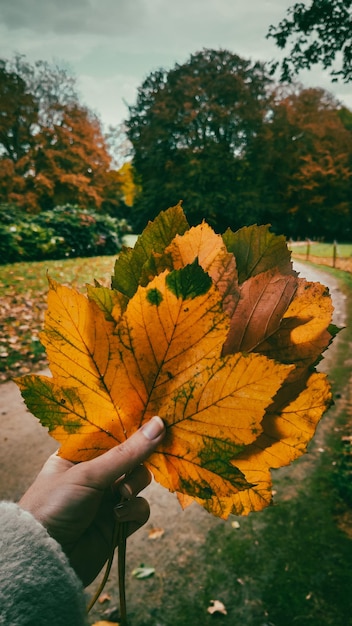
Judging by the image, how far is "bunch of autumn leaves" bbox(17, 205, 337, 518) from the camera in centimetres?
54

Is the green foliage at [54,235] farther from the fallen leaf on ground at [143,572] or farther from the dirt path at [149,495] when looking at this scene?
the fallen leaf on ground at [143,572]

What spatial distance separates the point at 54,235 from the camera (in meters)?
13.9

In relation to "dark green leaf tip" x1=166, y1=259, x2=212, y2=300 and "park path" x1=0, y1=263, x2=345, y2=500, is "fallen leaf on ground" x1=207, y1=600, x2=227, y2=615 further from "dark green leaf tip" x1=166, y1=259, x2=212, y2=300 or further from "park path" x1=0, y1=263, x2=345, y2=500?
"dark green leaf tip" x1=166, y1=259, x2=212, y2=300

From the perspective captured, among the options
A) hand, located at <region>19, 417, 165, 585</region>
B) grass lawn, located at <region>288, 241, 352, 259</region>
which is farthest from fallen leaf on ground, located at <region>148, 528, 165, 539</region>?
grass lawn, located at <region>288, 241, 352, 259</region>

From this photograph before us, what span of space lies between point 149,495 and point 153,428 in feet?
11.3

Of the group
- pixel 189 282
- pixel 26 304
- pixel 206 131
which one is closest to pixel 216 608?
pixel 189 282

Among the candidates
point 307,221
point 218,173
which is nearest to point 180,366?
point 218,173

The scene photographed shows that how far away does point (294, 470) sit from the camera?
3842 mm

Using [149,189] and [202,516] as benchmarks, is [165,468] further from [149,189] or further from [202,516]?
[149,189]

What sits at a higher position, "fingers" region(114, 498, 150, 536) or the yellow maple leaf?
the yellow maple leaf

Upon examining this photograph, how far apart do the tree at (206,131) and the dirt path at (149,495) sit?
2397 centimetres

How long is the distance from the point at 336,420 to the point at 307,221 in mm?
30517

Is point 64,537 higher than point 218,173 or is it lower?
lower

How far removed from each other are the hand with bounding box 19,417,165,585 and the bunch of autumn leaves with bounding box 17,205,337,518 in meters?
0.04
